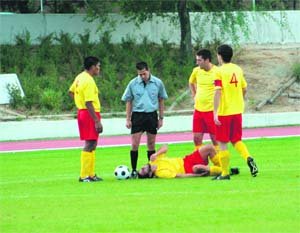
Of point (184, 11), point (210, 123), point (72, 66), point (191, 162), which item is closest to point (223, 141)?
point (191, 162)

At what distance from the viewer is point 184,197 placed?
14.9 meters

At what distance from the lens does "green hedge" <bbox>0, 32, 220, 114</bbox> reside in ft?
118

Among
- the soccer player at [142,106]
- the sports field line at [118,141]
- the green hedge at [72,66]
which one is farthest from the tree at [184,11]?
the soccer player at [142,106]

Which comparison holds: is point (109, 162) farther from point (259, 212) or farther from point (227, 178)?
point (259, 212)

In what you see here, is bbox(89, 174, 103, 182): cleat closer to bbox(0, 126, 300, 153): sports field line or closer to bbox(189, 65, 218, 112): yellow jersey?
bbox(189, 65, 218, 112): yellow jersey

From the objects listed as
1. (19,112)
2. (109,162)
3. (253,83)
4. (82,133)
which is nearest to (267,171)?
(82,133)

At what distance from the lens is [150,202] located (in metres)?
14.5

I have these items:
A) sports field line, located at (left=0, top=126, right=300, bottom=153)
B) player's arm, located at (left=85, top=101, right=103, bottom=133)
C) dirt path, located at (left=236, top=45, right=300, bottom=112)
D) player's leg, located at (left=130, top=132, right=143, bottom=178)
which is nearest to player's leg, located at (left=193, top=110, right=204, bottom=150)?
player's leg, located at (left=130, top=132, right=143, bottom=178)

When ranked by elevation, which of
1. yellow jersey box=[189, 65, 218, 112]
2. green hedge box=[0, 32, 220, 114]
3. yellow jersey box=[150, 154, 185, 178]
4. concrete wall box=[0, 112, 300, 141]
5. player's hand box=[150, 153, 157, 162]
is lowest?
concrete wall box=[0, 112, 300, 141]

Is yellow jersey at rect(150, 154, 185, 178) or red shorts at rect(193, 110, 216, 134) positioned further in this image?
red shorts at rect(193, 110, 216, 134)

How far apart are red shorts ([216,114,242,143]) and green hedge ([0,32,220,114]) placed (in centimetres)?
1838

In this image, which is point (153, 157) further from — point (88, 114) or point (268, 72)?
point (268, 72)

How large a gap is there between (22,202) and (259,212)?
3563 millimetres

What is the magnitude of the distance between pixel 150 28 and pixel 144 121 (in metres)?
24.2
